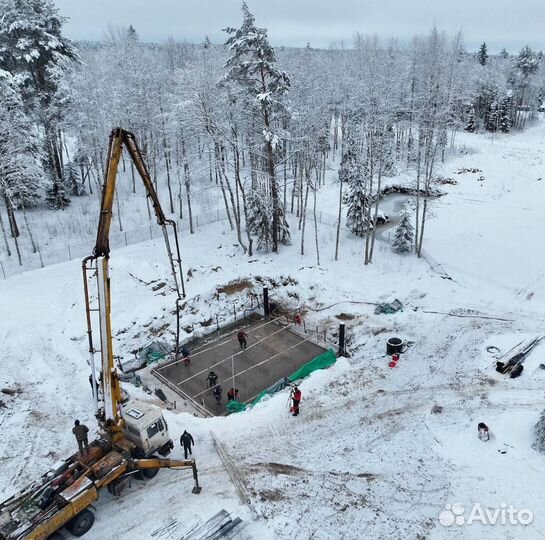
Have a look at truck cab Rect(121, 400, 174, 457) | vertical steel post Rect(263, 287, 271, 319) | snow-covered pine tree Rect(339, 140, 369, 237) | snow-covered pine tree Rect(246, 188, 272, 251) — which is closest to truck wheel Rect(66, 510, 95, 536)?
truck cab Rect(121, 400, 174, 457)

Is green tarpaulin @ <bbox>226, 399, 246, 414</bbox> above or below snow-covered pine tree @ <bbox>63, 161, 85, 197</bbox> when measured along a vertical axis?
below

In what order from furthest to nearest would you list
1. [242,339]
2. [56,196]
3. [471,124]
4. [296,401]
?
1. [471,124]
2. [56,196]
3. [242,339]
4. [296,401]

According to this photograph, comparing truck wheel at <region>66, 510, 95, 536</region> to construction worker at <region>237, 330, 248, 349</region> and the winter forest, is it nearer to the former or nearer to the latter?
construction worker at <region>237, 330, 248, 349</region>

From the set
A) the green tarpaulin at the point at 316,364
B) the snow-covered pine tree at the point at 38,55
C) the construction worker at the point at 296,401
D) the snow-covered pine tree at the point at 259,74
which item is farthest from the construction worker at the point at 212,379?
the snow-covered pine tree at the point at 38,55

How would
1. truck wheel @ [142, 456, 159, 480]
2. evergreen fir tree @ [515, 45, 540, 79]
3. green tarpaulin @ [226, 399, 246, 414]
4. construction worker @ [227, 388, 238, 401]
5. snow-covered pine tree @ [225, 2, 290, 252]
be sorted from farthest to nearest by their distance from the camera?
evergreen fir tree @ [515, 45, 540, 79]
snow-covered pine tree @ [225, 2, 290, 252]
construction worker @ [227, 388, 238, 401]
green tarpaulin @ [226, 399, 246, 414]
truck wheel @ [142, 456, 159, 480]

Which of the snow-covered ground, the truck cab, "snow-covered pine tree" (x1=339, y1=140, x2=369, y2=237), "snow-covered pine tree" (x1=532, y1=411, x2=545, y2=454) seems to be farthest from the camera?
"snow-covered pine tree" (x1=339, y1=140, x2=369, y2=237)

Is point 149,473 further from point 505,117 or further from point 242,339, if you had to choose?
point 505,117

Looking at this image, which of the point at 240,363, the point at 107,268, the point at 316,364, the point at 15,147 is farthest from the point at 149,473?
the point at 15,147

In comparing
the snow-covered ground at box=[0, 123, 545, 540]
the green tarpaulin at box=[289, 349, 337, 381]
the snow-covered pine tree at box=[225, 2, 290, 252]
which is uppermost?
the snow-covered pine tree at box=[225, 2, 290, 252]
